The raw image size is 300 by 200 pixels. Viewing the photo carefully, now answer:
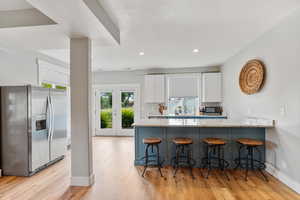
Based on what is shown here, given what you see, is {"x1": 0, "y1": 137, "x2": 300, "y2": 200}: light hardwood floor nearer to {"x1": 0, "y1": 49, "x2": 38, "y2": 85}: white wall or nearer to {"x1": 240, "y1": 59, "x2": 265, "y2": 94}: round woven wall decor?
{"x1": 240, "y1": 59, "x2": 265, "y2": 94}: round woven wall decor

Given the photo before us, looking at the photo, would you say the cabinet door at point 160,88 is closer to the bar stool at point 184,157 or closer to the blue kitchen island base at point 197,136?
the blue kitchen island base at point 197,136

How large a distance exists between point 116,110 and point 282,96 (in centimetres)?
525

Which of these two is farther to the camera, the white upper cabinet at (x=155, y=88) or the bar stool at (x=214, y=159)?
the white upper cabinet at (x=155, y=88)

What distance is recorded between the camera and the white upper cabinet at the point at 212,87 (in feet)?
18.9

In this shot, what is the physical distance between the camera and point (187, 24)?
2.71m

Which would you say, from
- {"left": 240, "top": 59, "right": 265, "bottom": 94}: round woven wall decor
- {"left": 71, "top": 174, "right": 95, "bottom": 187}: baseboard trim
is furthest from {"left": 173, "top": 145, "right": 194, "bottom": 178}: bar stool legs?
{"left": 240, "top": 59, "right": 265, "bottom": 94}: round woven wall decor

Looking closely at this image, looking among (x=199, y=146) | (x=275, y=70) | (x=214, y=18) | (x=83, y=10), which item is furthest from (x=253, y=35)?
(x=83, y=10)

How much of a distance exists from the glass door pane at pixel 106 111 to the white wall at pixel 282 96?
4.90m

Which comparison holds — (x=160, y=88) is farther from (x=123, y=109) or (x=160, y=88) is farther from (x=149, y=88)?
(x=123, y=109)

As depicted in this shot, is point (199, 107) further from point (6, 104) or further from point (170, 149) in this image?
point (6, 104)

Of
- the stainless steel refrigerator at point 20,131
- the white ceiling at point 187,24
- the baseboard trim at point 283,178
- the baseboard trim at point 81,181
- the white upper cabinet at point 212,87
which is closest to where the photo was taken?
the white ceiling at point 187,24

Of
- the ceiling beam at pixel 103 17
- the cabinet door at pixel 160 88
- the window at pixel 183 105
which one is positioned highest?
the ceiling beam at pixel 103 17

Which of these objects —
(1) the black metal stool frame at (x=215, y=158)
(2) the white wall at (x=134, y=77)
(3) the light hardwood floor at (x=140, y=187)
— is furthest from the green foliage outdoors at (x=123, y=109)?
(1) the black metal stool frame at (x=215, y=158)

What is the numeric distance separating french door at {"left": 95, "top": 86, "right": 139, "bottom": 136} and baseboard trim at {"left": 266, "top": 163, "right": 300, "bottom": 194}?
4.37 m
